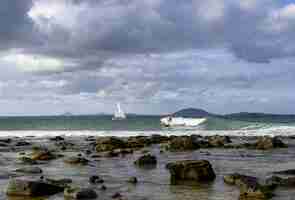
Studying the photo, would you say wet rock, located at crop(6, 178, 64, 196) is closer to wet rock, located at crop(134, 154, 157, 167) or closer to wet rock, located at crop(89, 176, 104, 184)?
wet rock, located at crop(89, 176, 104, 184)

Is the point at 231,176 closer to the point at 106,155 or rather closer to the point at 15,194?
the point at 15,194

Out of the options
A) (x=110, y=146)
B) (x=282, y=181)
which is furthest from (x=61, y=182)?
(x=110, y=146)

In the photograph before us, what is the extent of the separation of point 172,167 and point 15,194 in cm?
747

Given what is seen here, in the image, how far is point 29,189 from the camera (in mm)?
18078

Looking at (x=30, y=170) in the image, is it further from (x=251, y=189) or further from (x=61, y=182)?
(x=251, y=189)

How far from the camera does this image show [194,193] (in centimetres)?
1861

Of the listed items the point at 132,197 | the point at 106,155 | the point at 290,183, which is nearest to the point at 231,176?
the point at 290,183

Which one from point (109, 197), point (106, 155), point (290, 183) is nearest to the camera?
point (109, 197)

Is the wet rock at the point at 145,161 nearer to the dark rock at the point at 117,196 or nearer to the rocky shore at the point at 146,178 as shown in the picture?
the rocky shore at the point at 146,178

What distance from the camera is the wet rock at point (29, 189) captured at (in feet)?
59.2

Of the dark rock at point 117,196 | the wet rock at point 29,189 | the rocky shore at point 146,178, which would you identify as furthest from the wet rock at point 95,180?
the dark rock at point 117,196

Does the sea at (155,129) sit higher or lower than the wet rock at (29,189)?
higher

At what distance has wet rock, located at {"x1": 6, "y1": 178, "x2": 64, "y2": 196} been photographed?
1803cm

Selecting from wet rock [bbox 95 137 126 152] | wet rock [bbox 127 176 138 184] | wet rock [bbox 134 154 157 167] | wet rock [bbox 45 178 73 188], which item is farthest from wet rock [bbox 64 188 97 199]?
wet rock [bbox 95 137 126 152]
